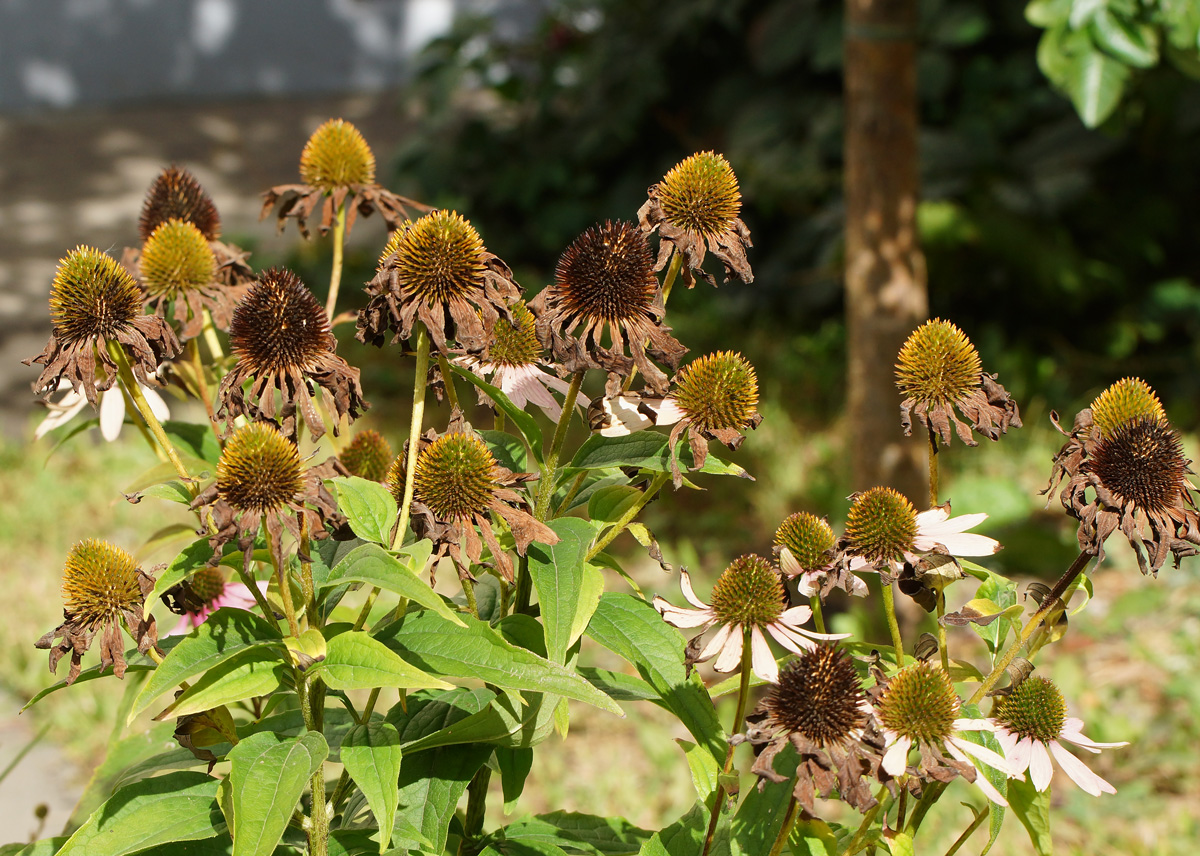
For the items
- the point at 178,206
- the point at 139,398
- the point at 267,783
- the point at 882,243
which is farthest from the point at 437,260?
the point at 882,243

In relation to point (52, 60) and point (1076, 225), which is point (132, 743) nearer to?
point (1076, 225)

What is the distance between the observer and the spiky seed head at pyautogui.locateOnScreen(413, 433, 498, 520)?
0.70 m

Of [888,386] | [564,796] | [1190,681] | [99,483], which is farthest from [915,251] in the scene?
[99,483]

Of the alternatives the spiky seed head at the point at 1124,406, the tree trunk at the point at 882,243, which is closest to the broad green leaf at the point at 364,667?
the spiky seed head at the point at 1124,406

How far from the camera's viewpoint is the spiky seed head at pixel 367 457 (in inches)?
35.5

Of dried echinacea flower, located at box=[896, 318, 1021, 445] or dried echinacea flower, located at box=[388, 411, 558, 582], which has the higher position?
dried echinacea flower, located at box=[896, 318, 1021, 445]

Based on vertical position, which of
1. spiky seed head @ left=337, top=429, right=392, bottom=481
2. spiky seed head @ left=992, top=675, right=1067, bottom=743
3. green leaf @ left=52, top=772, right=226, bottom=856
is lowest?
green leaf @ left=52, top=772, right=226, bottom=856

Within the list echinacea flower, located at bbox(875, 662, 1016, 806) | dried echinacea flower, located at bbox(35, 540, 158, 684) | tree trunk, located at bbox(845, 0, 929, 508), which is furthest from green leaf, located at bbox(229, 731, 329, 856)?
tree trunk, located at bbox(845, 0, 929, 508)

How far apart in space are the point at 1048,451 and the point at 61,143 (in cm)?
727

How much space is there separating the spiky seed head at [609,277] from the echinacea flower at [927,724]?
291 mm

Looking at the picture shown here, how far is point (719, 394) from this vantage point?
74cm

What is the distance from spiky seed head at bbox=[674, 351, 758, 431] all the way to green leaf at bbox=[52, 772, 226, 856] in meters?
0.41

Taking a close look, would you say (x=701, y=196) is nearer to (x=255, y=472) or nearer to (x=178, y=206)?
(x=255, y=472)

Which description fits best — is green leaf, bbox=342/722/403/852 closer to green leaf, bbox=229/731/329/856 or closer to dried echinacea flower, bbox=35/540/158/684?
green leaf, bbox=229/731/329/856
